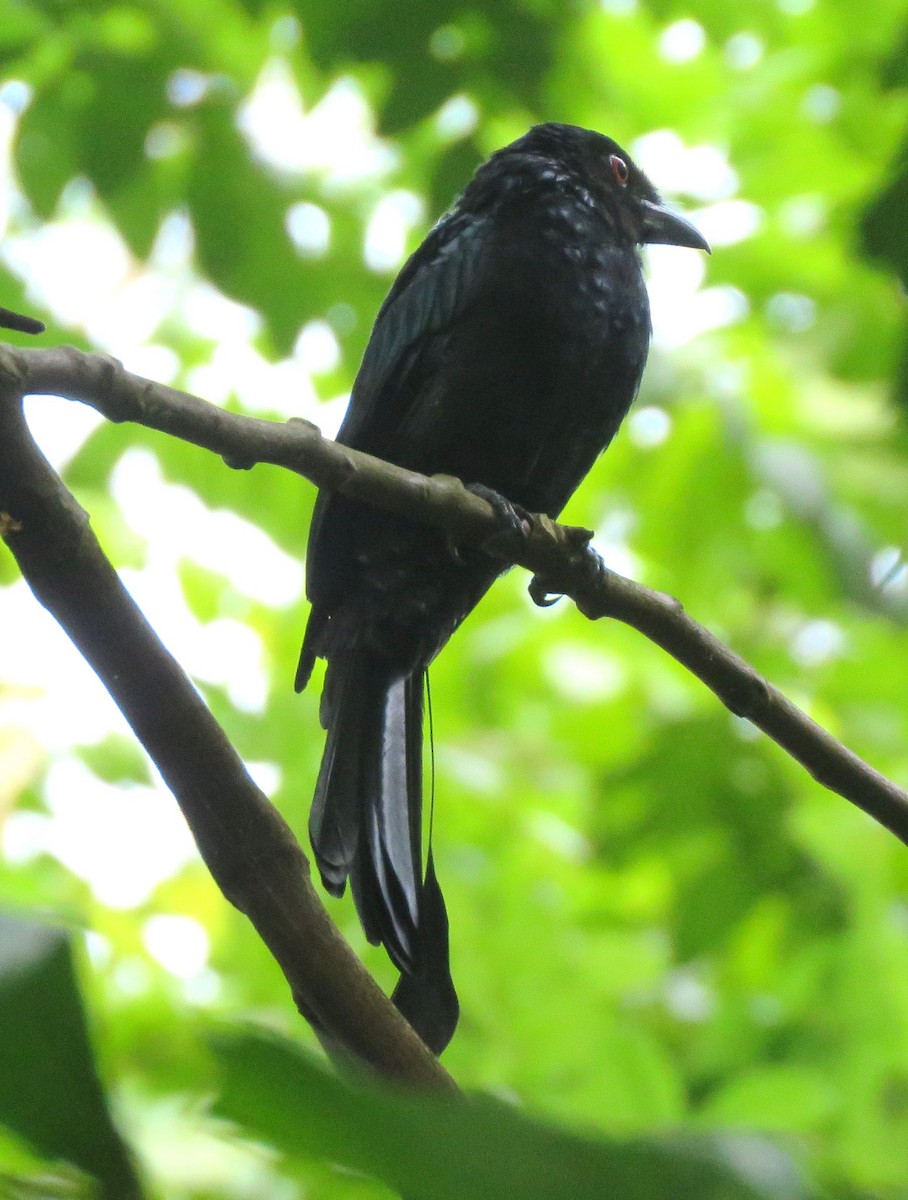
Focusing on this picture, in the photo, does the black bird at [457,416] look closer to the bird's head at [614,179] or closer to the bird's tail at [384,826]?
the bird's tail at [384,826]

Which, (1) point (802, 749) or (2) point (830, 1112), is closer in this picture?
(1) point (802, 749)

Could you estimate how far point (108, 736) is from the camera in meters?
5.19

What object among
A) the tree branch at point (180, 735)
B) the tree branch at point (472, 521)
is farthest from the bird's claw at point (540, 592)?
the tree branch at point (180, 735)

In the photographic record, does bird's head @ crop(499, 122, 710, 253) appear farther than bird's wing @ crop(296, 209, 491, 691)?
Yes

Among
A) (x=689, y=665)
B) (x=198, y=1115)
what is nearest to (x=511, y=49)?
(x=689, y=665)

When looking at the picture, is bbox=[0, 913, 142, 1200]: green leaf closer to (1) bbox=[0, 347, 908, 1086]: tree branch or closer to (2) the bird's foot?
(1) bbox=[0, 347, 908, 1086]: tree branch

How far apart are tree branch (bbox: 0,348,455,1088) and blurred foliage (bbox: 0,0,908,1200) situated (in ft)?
4.02

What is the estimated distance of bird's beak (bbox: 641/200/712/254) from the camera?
11.5ft

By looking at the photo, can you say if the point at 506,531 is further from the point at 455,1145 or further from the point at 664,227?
the point at 455,1145

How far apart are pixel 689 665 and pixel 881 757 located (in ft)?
6.55

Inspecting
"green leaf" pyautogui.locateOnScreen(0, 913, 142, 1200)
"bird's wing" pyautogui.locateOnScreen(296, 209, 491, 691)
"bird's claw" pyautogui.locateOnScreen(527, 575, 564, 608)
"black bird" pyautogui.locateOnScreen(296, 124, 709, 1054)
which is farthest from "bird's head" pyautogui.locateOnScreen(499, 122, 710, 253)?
"green leaf" pyautogui.locateOnScreen(0, 913, 142, 1200)

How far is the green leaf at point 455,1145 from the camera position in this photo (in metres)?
0.42

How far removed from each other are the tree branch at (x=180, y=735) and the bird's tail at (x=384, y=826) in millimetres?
625

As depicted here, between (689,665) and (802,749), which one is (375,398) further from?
(802,749)
